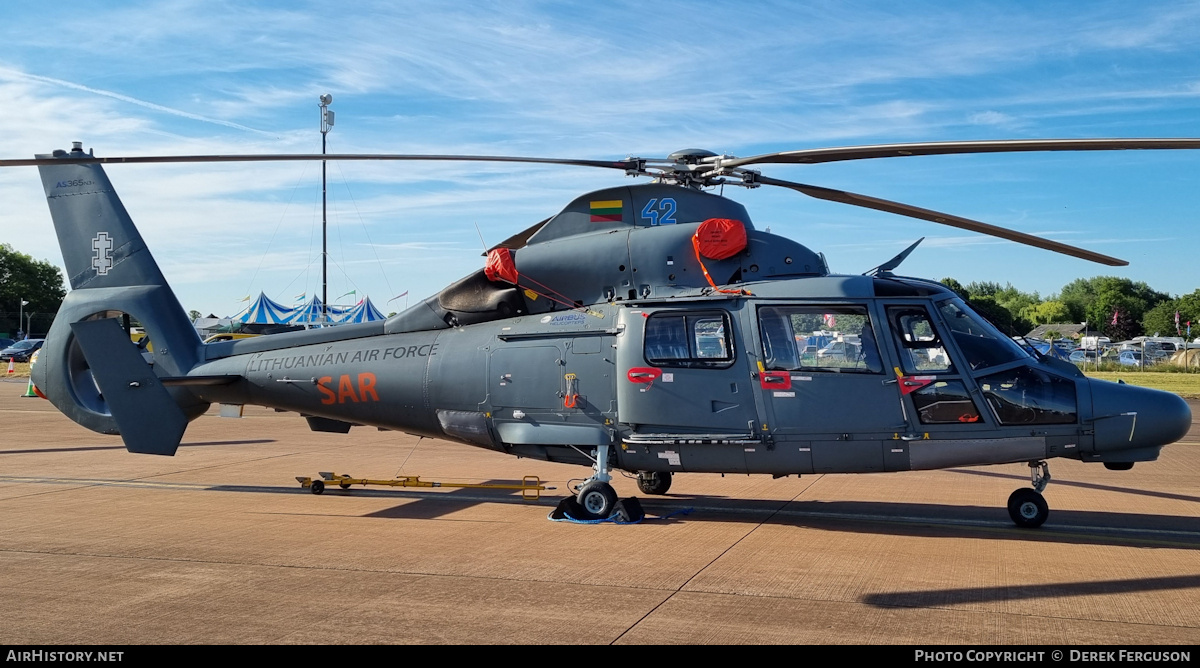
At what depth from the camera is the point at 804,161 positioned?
8.64 m

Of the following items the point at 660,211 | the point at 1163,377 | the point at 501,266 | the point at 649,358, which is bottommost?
the point at 1163,377

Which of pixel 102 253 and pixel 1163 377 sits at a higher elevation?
pixel 102 253

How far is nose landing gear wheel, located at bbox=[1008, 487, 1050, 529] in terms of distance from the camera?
9141mm

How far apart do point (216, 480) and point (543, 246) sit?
610 cm

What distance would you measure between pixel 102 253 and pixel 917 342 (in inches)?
394

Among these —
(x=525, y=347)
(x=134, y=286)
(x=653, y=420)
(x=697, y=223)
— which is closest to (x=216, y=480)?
(x=134, y=286)

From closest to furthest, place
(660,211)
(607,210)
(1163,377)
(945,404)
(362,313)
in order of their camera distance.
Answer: (945,404), (660,211), (607,210), (1163,377), (362,313)

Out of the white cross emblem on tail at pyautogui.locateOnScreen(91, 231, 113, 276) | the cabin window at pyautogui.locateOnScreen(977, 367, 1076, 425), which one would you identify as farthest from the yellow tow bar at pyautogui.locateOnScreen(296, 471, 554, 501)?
the cabin window at pyautogui.locateOnScreen(977, 367, 1076, 425)

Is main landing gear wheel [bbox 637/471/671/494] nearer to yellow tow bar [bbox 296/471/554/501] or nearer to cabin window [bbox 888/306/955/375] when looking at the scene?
yellow tow bar [bbox 296/471/554/501]

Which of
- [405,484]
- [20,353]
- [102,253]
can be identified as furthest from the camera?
[20,353]

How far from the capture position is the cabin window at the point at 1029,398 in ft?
28.7

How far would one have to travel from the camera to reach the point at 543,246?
10.4 metres

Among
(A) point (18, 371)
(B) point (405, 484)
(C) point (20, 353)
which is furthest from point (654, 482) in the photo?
(C) point (20, 353)

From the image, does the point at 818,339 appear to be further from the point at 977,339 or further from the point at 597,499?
the point at 597,499
